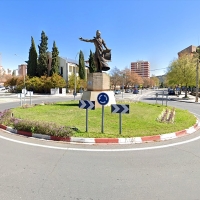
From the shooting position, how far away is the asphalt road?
316 cm

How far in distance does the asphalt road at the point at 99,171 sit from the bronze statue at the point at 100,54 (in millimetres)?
8799

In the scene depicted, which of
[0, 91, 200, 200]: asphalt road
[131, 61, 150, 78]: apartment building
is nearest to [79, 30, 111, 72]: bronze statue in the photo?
[0, 91, 200, 200]: asphalt road

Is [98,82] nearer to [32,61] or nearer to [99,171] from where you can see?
[99,171]

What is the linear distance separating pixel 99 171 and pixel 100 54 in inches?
427

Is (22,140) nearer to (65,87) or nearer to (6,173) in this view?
(6,173)

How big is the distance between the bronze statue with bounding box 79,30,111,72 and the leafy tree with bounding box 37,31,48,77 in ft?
122

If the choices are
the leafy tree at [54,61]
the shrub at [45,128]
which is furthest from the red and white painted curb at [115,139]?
the leafy tree at [54,61]

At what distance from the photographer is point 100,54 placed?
13594 mm

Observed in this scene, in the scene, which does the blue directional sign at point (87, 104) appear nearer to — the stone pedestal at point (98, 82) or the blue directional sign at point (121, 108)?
the blue directional sign at point (121, 108)

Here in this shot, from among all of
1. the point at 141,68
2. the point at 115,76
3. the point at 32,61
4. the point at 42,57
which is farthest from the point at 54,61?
the point at 141,68

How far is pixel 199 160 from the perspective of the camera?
187 inches

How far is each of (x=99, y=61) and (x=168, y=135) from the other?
28.0 ft

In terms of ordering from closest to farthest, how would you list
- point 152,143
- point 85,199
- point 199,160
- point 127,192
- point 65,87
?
point 85,199
point 127,192
point 199,160
point 152,143
point 65,87

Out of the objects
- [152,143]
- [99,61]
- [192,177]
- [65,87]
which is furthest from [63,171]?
[65,87]
